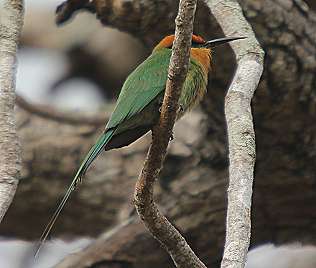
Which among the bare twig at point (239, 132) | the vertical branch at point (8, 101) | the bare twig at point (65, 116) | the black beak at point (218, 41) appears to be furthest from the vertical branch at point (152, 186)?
the bare twig at point (65, 116)

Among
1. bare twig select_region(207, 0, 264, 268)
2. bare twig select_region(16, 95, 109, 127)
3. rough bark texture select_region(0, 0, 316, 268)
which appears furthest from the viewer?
bare twig select_region(16, 95, 109, 127)

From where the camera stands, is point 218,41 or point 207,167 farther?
point 207,167

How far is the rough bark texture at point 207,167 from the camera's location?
4148mm

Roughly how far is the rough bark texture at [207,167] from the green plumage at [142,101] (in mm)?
451

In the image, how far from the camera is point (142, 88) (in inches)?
137

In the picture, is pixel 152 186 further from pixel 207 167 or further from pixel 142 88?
pixel 207 167

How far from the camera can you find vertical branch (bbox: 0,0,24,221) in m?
2.96

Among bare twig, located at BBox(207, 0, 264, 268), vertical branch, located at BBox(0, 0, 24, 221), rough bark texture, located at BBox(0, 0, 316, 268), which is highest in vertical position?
vertical branch, located at BBox(0, 0, 24, 221)

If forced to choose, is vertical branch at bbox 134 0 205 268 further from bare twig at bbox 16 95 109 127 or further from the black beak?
bare twig at bbox 16 95 109 127

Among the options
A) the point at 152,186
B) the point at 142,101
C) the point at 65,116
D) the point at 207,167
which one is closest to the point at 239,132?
the point at 152,186

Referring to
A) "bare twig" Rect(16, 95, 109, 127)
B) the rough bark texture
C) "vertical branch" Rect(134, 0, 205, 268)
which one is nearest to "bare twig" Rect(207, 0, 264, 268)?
"vertical branch" Rect(134, 0, 205, 268)

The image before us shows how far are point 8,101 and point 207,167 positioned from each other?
5.50ft

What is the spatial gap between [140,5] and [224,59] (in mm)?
453

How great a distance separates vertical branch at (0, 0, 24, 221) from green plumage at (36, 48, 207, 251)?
22 cm
